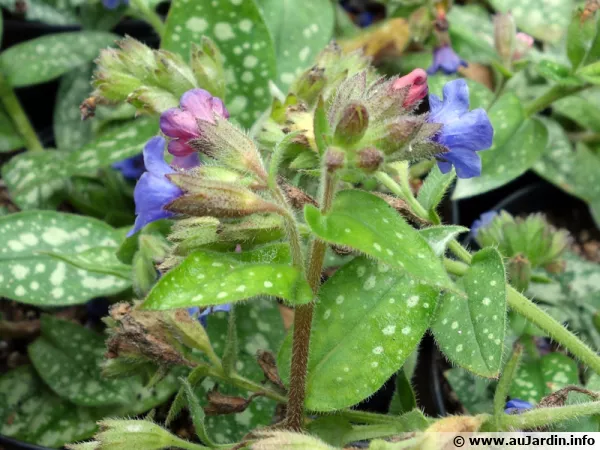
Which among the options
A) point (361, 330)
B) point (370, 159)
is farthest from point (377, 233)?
point (361, 330)

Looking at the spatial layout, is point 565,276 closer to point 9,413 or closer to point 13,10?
point 9,413

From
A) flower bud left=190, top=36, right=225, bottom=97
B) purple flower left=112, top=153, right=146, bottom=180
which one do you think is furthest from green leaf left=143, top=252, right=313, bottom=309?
purple flower left=112, top=153, right=146, bottom=180

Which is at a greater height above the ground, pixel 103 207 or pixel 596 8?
pixel 596 8

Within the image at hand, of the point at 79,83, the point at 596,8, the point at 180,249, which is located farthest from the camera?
the point at 79,83

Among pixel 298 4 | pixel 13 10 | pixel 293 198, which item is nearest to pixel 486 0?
pixel 298 4

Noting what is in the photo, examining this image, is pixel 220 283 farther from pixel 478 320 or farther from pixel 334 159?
pixel 478 320
